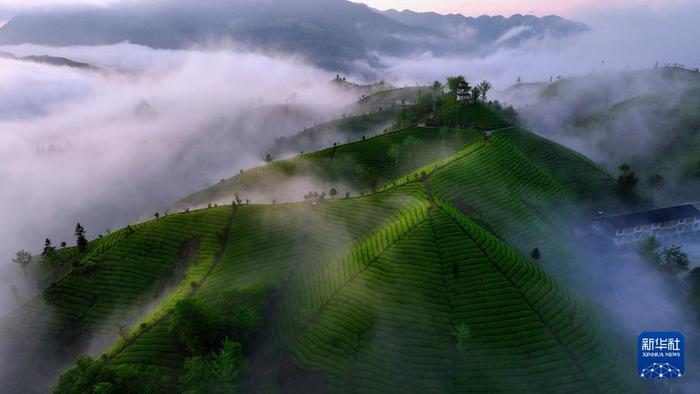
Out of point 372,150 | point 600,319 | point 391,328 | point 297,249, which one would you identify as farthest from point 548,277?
point 372,150

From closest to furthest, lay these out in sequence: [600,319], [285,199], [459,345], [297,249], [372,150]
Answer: [459,345], [600,319], [297,249], [285,199], [372,150]

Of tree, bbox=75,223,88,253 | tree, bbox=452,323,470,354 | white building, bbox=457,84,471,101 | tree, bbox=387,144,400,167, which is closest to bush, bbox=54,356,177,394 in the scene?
tree, bbox=452,323,470,354

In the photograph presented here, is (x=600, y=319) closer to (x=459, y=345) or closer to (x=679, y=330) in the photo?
(x=679, y=330)

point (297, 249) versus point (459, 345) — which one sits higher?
point (297, 249)

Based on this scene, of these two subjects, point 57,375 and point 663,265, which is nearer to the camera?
point 57,375

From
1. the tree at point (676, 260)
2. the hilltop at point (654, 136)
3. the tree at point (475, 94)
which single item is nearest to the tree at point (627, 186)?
the hilltop at point (654, 136)

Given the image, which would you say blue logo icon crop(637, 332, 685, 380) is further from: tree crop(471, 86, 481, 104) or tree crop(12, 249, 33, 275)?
tree crop(471, 86, 481, 104)
